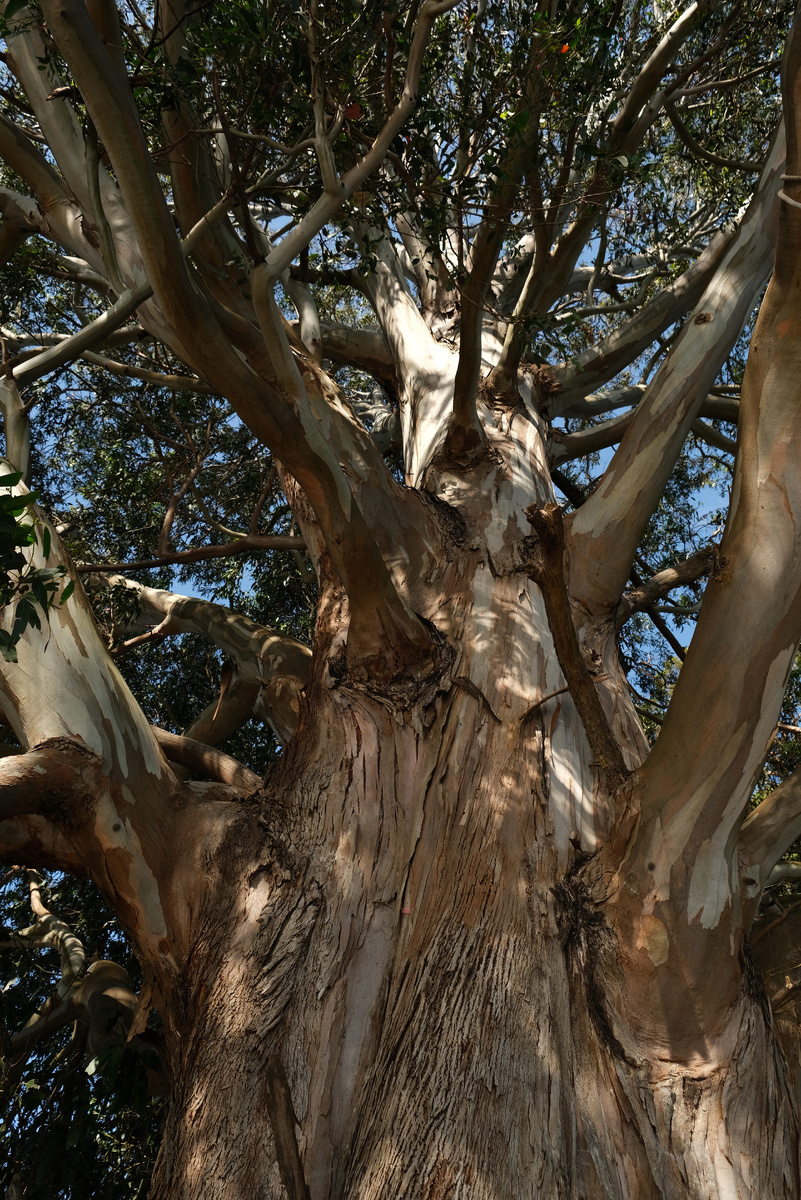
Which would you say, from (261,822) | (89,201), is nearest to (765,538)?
(261,822)

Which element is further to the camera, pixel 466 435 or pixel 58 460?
pixel 58 460

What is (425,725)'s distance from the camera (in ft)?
9.13

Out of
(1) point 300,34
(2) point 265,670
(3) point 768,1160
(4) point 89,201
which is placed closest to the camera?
(3) point 768,1160

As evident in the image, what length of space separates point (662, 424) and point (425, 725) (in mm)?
1376

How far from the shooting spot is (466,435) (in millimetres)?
3691

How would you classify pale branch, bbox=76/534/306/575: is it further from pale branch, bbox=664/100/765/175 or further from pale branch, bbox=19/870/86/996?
pale branch, bbox=664/100/765/175

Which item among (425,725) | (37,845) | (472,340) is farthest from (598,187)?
(37,845)

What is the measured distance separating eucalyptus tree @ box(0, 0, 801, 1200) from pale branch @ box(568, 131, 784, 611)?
0.01 metres

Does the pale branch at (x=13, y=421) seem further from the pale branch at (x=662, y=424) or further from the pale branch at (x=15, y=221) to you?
the pale branch at (x=662, y=424)

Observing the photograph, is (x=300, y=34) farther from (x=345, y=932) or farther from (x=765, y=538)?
(x=345, y=932)

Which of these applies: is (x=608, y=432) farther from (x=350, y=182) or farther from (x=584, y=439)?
(x=350, y=182)

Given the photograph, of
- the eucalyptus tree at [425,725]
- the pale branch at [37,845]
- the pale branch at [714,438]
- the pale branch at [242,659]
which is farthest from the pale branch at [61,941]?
the pale branch at [714,438]

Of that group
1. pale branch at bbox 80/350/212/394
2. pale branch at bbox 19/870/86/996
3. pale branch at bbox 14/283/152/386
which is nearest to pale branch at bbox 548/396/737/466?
pale branch at bbox 80/350/212/394

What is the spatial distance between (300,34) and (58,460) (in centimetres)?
530
